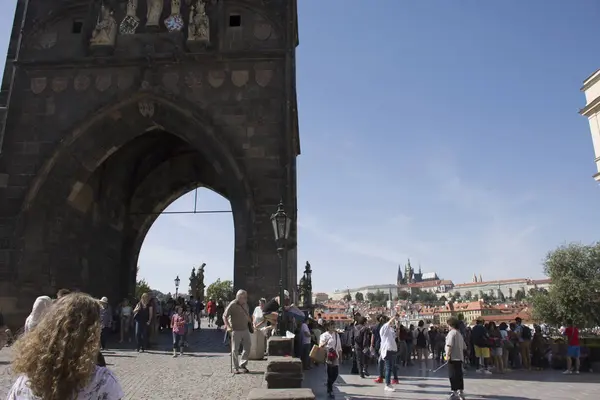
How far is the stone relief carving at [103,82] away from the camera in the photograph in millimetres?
15414

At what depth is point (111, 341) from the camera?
13.7 meters

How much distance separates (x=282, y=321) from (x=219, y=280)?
239ft

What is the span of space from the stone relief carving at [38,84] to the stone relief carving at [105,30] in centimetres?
200

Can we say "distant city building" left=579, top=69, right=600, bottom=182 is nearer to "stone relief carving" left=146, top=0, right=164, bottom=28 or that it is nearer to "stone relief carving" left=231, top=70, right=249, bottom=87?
"stone relief carving" left=231, top=70, right=249, bottom=87

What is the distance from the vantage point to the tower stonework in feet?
45.8

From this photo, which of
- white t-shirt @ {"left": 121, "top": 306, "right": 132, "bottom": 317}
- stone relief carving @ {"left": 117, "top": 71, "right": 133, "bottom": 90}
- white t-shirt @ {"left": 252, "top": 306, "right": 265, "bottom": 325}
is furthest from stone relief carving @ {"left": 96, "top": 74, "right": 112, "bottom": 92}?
white t-shirt @ {"left": 252, "top": 306, "right": 265, "bottom": 325}

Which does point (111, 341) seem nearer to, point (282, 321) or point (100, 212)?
point (100, 212)

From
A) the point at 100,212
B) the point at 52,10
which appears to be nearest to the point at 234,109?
the point at 100,212

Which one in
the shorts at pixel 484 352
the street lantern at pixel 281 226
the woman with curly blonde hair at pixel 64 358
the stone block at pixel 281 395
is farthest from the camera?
the shorts at pixel 484 352

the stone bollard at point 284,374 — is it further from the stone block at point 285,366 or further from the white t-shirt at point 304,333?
the white t-shirt at point 304,333

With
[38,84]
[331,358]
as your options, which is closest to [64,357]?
[331,358]

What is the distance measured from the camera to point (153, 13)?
15.8 meters

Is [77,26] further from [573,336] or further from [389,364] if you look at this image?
[573,336]

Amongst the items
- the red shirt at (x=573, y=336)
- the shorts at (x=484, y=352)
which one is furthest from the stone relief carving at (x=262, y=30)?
the red shirt at (x=573, y=336)
